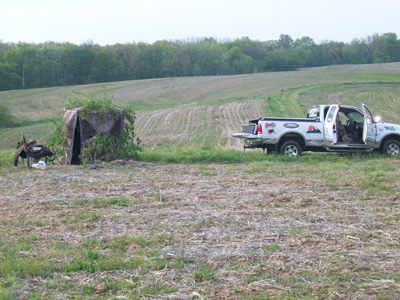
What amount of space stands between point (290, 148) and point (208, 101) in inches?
1133

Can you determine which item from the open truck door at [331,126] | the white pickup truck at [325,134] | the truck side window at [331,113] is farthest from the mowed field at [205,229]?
the truck side window at [331,113]

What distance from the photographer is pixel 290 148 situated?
51.5ft

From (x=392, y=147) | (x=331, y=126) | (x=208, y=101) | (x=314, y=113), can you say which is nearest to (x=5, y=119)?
(x=208, y=101)

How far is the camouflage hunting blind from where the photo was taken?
14766 millimetres

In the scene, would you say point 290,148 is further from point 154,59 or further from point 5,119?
point 154,59

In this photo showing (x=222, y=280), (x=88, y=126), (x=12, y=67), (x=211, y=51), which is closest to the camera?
(x=222, y=280)

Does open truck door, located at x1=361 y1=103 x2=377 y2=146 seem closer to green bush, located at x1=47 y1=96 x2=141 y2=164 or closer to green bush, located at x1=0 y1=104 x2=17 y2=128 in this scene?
green bush, located at x1=47 y1=96 x2=141 y2=164

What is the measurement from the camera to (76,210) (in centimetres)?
840

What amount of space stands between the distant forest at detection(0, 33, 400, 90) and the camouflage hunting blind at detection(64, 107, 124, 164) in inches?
2366

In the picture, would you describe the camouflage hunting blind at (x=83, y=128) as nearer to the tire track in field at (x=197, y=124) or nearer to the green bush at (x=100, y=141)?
the green bush at (x=100, y=141)

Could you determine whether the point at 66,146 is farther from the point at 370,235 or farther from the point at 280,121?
the point at 370,235

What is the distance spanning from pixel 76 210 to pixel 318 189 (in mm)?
5125

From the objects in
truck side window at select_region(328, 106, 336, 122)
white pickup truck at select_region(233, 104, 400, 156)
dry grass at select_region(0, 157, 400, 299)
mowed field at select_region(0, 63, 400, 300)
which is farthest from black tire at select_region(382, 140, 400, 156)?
dry grass at select_region(0, 157, 400, 299)

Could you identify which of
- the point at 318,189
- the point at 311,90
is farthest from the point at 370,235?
the point at 311,90
